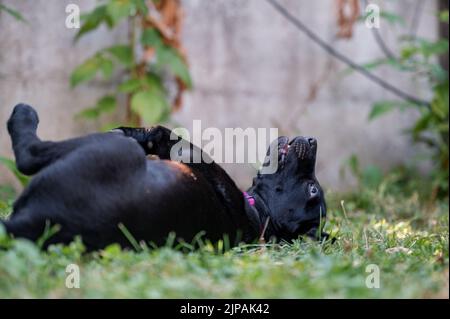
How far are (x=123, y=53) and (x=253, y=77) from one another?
5.09 ft

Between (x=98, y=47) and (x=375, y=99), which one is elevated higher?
(x=98, y=47)

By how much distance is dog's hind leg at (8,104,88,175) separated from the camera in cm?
306

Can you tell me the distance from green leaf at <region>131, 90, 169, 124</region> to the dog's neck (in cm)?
194

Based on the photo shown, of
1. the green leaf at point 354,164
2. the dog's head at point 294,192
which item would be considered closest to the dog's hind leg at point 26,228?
the dog's head at point 294,192

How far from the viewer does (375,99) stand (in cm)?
742

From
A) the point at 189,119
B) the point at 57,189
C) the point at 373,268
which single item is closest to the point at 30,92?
the point at 189,119

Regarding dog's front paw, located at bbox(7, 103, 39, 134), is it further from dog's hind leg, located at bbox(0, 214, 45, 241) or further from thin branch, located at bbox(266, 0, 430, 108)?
thin branch, located at bbox(266, 0, 430, 108)

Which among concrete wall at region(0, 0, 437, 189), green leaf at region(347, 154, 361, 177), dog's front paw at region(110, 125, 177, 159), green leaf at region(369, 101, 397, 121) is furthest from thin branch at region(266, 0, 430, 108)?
dog's front paw at region(110, 125, 177, 159)

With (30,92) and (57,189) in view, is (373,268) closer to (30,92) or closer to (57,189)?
(57,189)

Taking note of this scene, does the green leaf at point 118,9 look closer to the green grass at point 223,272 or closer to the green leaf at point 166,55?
the green leaf at point 166,55

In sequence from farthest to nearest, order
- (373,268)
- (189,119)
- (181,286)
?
(189,119) → (373,268) → (181,286)

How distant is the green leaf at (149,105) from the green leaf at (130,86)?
0.08 metres

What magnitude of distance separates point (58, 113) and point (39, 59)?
501 millimetres

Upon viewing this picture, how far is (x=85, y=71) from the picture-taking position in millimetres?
5918
